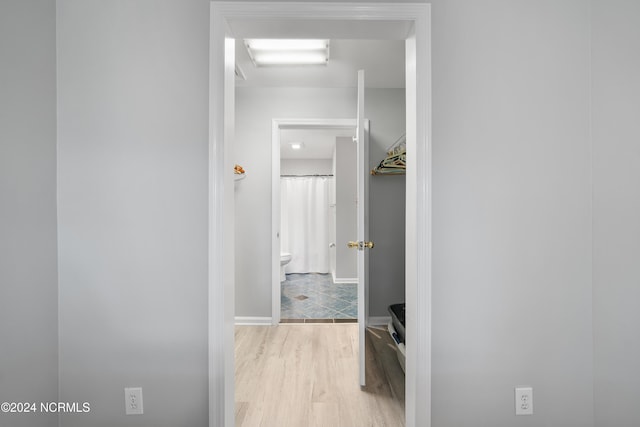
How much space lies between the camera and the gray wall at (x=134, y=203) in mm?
1334

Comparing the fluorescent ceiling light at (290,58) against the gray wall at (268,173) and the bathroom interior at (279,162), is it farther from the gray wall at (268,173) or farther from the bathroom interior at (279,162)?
the gray wall at (268,173)

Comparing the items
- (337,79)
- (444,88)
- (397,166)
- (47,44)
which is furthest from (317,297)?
(47,44)

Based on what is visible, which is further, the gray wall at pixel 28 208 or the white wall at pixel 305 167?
the white wall at pixel 305 167

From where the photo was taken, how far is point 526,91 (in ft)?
4.39

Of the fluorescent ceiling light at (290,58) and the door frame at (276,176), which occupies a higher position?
the fluorescent ceiling light at (290,58)

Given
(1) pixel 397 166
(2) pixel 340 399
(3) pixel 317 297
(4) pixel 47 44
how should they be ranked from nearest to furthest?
(4) pixel 47 44 → (2) pixel 340 399 → (1) pixel 397 166 → (3) pixel 317 297

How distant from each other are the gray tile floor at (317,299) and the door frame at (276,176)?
42 cm

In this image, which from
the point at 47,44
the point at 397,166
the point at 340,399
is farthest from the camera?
the point at 397,166

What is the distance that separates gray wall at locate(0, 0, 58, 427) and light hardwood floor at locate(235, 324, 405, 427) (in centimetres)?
104

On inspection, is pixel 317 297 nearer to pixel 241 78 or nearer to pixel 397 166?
pixel 397 166

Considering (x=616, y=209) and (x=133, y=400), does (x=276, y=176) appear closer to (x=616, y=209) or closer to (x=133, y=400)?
(x=133, y=400)

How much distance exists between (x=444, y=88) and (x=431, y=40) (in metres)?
0.23

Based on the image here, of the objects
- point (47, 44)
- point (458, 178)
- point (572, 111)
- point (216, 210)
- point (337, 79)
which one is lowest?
point (216, 210)

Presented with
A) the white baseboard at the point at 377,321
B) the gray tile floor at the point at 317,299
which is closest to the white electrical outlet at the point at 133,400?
the gray tile floor at the point at 317,299
